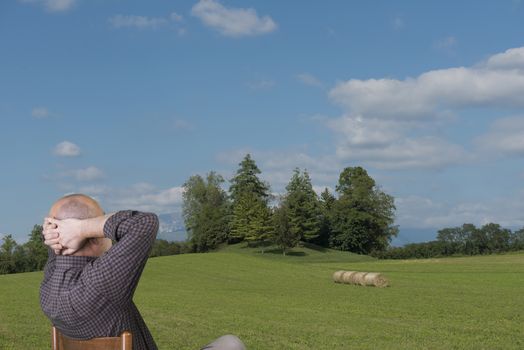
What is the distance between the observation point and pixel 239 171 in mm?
98188

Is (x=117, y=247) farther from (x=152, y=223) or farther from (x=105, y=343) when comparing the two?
(x=105, y=343)

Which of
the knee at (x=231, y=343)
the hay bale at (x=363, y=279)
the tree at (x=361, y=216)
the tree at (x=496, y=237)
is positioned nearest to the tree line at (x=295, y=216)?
the tree at (x=361, y=216)

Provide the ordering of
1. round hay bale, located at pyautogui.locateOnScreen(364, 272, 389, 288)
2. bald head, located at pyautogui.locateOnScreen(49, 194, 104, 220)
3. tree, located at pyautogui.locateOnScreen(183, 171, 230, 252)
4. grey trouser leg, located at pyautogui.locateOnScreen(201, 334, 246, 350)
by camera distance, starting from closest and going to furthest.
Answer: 1. bald head, located at pyautogui.locateOnScreen(49, 194, 104, 220)
2. grey trouser leg, located at pyautogui.locateOnScreen(201, 334, 246, 350)
3. round hay bale, located at pyautogui.locateOnScreen(364, 272, 389, 288)
4. tree, located at pyautogui.locateOnScreen(183, 171, 230, 252)

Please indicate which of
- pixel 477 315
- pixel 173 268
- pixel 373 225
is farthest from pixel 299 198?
pixel 477 315

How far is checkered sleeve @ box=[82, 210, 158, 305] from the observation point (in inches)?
108

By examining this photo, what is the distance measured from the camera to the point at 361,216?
288 ft

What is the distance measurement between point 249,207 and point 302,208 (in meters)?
6.94

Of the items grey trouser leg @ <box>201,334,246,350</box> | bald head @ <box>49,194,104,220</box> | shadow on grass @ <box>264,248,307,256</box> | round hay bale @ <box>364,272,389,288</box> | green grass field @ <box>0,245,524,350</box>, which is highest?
shadow on grass @ <box>264,248,307,256</box>

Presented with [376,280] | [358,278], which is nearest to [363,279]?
[358,278]

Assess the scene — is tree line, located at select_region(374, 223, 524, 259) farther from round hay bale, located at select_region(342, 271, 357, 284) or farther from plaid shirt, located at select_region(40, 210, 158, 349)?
plaid shirt, located at select_region(40, 210, 158, 349)

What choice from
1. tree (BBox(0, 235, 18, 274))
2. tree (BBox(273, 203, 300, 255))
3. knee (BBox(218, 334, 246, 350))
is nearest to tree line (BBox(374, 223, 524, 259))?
tree (BBox(273, 203, 300, 255))

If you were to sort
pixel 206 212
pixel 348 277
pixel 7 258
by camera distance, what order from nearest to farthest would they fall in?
pixel 348 277 < pixel 7 258 < pixel 206 212

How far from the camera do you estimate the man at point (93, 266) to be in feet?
9.02

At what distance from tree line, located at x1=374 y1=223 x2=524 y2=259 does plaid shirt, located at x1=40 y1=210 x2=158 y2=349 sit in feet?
265
